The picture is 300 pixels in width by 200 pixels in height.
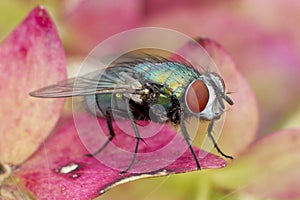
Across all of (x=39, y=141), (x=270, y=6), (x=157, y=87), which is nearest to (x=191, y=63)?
(x=157, y=87)

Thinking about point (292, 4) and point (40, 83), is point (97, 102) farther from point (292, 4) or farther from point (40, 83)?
point (292, 4)

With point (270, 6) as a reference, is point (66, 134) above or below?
below

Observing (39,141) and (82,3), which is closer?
(39,141)

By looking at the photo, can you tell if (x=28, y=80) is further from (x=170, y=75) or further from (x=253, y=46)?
(x=253, y=46)

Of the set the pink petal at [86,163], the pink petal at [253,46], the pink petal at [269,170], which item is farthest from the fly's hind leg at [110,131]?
the pink petal at [253,46]

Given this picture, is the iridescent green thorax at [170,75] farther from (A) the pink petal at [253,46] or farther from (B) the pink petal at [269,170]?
(A) the pink petal at [253,46]

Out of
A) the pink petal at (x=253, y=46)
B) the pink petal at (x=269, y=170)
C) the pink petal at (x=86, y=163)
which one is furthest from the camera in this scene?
the pink petal at (x=253, y=46)

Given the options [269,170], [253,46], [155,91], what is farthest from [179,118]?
[253,46]

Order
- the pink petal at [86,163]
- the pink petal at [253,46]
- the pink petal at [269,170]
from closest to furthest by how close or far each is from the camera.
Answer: the pink petal at [86,163] < the pink petal at [269,170] < the pink petal at [253,46]
